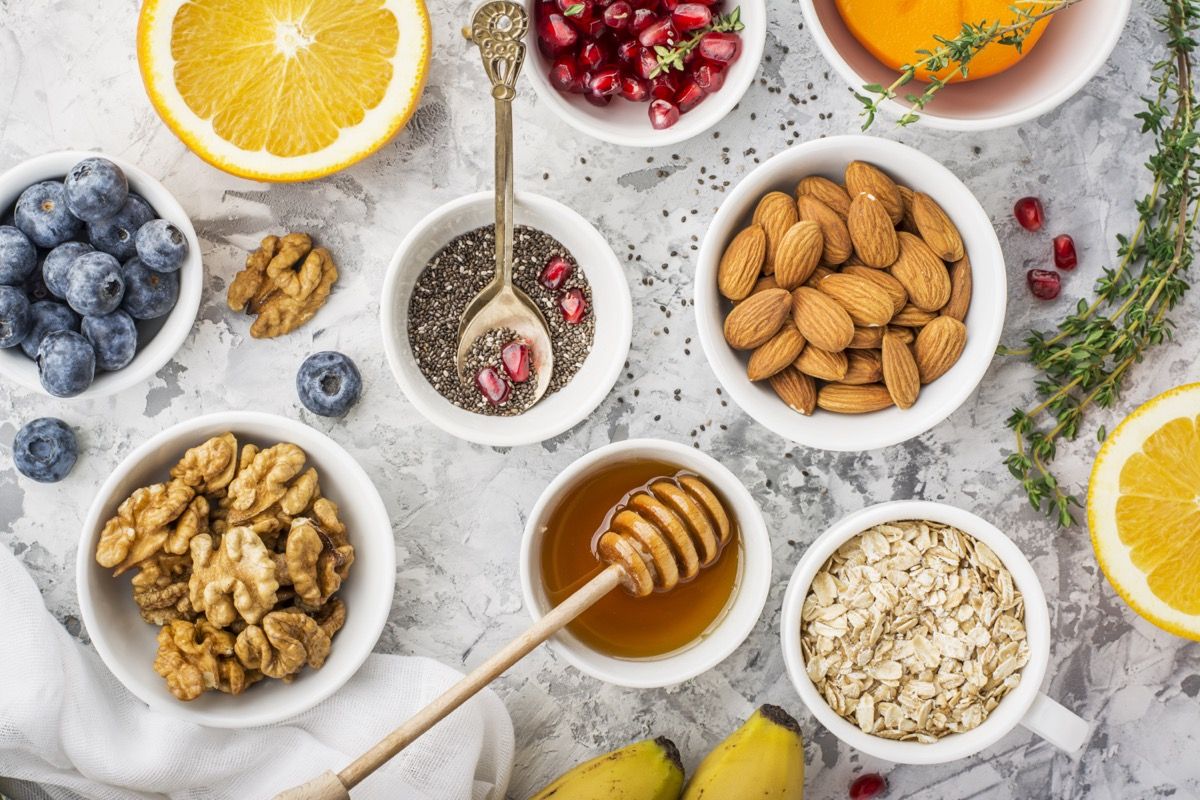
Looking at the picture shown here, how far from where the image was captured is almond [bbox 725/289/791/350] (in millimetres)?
1473

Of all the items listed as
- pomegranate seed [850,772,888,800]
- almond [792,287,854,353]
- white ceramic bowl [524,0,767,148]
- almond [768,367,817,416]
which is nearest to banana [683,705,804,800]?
pomegranate seed [850,772,888,800]

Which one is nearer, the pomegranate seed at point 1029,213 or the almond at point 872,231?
the almond at point 872,231

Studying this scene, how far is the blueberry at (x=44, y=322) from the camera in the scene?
4.90 ft

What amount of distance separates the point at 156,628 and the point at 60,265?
572 mm

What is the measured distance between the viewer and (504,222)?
1521 millimetres

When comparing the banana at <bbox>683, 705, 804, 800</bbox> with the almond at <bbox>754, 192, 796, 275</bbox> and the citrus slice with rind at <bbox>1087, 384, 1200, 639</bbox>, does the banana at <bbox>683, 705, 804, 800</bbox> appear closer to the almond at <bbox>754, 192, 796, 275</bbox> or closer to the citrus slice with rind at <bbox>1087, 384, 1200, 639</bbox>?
the citrus slice with rind at <bbox>1087, 384, 1200, 639</bbox>

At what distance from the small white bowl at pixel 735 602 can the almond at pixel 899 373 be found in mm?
270

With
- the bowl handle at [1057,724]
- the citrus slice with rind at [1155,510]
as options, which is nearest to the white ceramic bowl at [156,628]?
the bowl handle at [1057,724]

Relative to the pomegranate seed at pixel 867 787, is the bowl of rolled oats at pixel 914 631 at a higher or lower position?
higher

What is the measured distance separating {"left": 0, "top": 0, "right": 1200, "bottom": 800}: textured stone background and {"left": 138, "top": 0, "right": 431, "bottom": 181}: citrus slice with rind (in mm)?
114

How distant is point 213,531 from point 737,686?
88cm

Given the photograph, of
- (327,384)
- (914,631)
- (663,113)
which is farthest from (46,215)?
(914,631)

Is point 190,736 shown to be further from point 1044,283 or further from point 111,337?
point 1044,283

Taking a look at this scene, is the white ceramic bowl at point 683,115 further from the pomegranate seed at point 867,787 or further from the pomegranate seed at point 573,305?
the pomegranate seed at point 867,787
